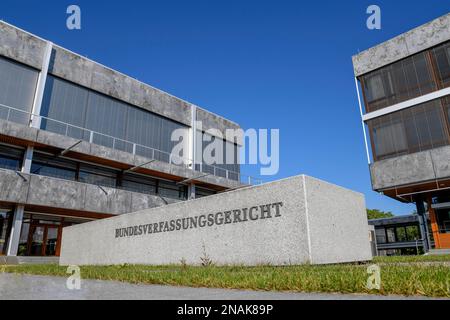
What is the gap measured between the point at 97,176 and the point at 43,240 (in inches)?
219

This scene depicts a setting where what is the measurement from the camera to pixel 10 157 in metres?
21.1

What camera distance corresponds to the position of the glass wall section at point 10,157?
68.2 feet

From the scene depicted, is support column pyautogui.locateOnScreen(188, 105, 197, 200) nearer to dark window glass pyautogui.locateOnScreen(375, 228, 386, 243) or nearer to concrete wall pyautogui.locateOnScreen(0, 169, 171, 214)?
concrete wall pyautogui.locateOnScreen(0, 169, 171, 214)

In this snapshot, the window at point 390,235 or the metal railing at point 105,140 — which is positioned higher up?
the metal railing at point 105,140

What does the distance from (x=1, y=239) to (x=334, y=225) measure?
64.3 ft

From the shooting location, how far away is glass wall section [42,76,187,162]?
23578 mm

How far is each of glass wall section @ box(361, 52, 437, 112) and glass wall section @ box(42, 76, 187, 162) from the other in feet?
56.4

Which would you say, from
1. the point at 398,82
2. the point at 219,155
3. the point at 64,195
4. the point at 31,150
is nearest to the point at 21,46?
the point at 31,150

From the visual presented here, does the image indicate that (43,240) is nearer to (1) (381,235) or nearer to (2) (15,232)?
(2) (15,232)

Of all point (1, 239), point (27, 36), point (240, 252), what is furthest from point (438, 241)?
point (27, 36)

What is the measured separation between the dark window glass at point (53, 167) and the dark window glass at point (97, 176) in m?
0.70

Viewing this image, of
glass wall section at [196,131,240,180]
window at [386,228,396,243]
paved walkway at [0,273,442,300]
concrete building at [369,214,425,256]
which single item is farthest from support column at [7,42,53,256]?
window at [386,228,396,243]

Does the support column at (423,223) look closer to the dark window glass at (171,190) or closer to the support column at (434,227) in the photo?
the support column at (434,227)

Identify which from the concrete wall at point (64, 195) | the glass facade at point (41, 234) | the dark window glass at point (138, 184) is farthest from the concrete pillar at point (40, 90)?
the dark window glass at point (138, 184)
